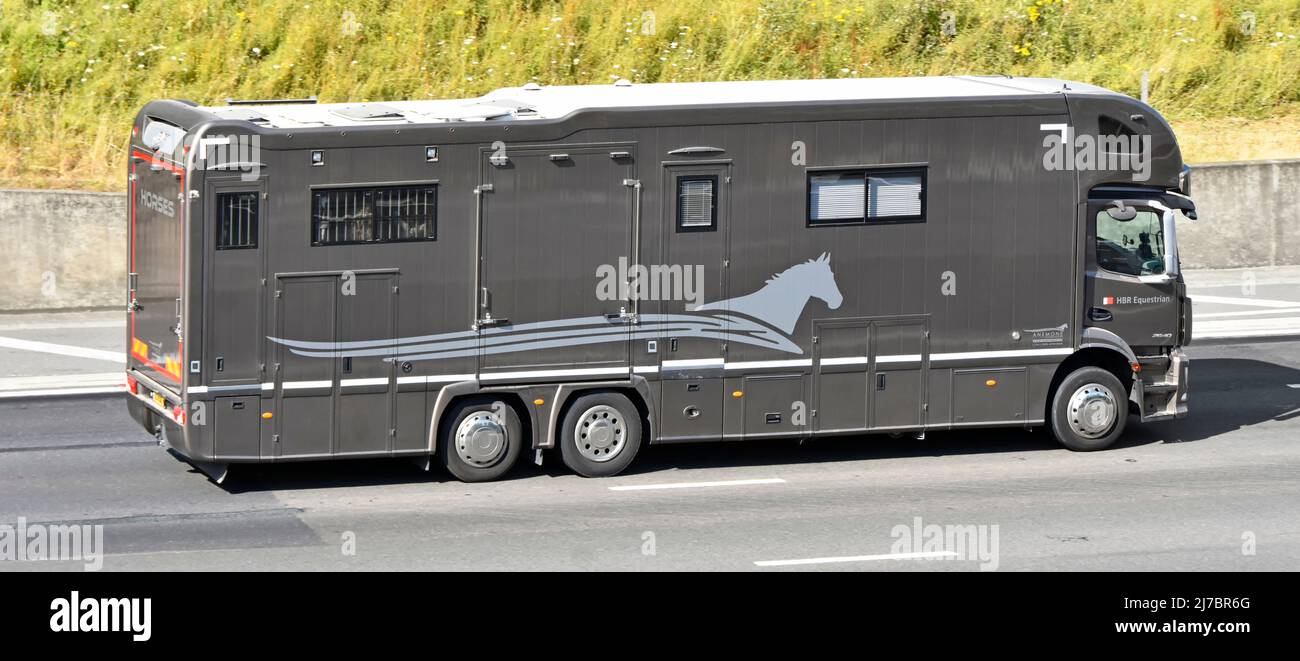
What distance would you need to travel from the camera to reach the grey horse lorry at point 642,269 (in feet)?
42.6

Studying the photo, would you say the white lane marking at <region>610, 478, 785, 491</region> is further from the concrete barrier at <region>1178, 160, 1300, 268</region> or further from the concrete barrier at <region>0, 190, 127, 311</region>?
the concrete barrier at <region>1178, 160, 1300, 268</region>

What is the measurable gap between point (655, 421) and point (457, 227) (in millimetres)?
2356

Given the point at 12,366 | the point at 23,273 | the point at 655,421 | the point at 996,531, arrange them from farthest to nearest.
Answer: the point at 23,273
the point at 12,366
the point at 655,421
the point at 996,531

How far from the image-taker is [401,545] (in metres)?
11.9

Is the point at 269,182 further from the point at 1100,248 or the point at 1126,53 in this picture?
the point at 1126,53

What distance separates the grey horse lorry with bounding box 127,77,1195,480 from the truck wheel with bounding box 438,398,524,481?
0.08 feet

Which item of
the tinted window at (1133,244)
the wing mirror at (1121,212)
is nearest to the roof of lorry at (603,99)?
the wing mirror at (1121,212)

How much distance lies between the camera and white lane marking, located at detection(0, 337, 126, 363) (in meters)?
19.2

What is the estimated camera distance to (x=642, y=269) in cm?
1374

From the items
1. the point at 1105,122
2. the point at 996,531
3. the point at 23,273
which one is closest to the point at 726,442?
the point at 996,531

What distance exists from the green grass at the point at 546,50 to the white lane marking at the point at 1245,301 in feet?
17.5

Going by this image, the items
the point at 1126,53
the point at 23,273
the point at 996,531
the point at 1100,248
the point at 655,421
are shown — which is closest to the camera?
the point at 996,531

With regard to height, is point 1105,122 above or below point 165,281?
above

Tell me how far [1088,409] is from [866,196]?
9.79 feet
